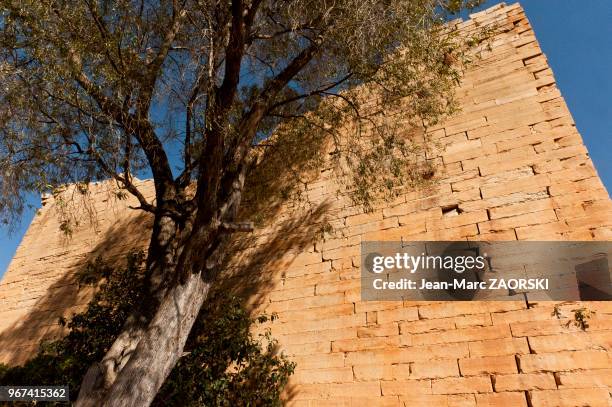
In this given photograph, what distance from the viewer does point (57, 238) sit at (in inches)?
418

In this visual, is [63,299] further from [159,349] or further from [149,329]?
[159,349]

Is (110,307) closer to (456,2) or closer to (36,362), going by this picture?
(36,362)

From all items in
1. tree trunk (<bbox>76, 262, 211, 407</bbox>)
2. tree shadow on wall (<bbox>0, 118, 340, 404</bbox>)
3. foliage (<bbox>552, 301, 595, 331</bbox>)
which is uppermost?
tree shadow on wall (<bbox>0, 118, 340, 404</bbox>)

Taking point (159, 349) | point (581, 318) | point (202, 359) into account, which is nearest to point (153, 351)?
point (159, 349)

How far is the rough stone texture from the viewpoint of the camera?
4410 mm

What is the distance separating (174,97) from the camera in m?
5.96

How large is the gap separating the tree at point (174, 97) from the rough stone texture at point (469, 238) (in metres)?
0.59

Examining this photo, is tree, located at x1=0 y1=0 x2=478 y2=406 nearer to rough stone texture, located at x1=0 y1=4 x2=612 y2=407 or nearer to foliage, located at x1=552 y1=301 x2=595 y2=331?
rough stone texture, located at x1=0 y1=4 x2=612 y2=407

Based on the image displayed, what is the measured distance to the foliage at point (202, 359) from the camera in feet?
18.2

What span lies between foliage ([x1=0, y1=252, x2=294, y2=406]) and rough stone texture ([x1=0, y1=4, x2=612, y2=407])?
0.33 meters

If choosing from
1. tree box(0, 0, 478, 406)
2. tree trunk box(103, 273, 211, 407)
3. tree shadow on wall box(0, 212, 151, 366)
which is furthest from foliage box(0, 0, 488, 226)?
tree shadow on wall box(0, 212, 151, 366)

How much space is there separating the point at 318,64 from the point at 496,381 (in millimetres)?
4915

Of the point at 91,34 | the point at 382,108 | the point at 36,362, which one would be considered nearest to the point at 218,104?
the point at 91,34

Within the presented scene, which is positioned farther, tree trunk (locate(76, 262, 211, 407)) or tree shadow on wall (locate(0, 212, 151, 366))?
tree shadow on wall (locate(0, 212, 151, 366))
